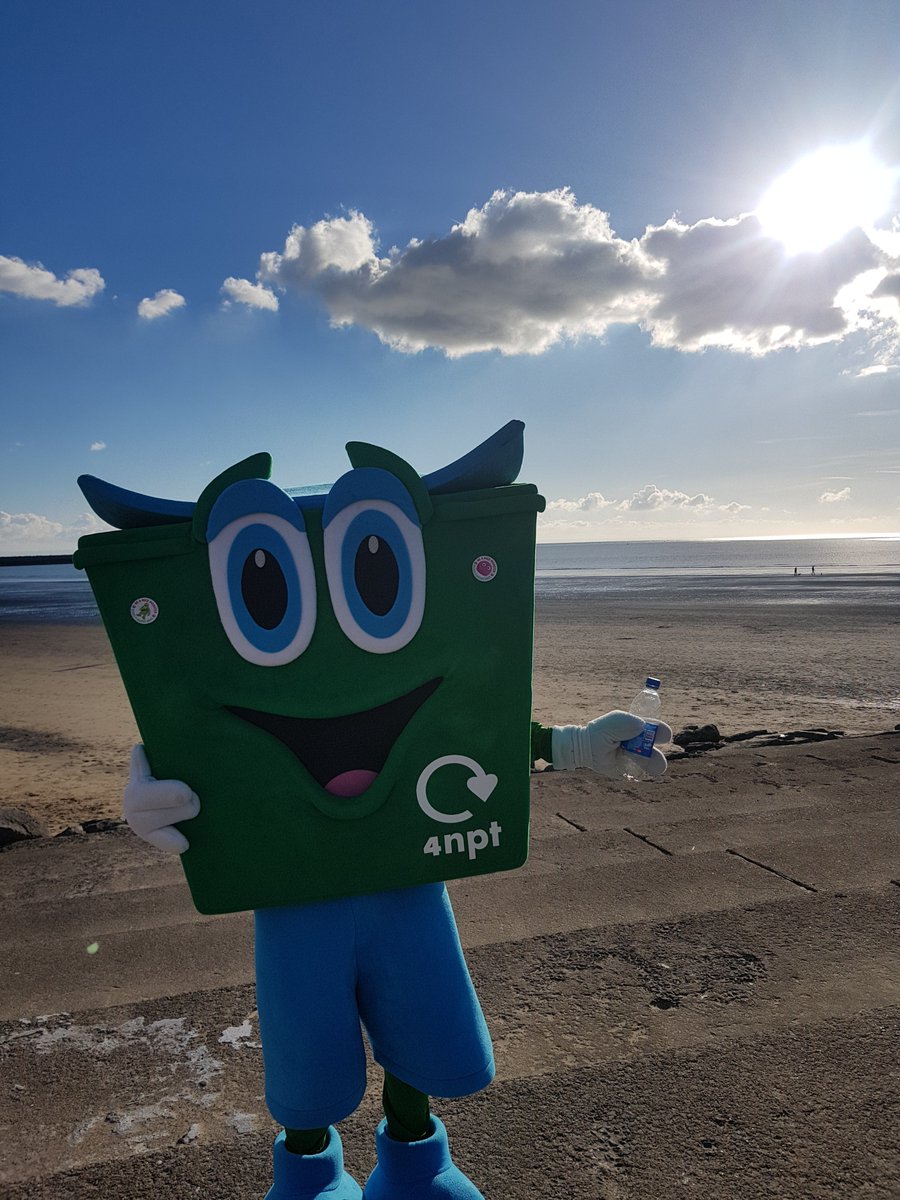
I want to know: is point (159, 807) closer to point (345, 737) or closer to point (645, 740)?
point (345, 737)

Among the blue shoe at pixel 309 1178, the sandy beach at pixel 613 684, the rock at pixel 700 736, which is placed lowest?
the sandy beach at pixel 613 684

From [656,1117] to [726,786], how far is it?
3.60 metres

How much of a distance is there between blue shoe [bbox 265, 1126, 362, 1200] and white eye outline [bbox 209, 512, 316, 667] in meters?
1.39

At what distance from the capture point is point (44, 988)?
133 inches

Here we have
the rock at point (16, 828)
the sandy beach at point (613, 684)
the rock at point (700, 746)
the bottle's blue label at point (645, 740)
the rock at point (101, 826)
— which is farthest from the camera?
the sandy beach at point (613, 684)

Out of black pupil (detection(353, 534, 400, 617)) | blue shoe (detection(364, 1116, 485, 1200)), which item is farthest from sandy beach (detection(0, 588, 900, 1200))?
black pupil (detection(353, 534, 400, 617))

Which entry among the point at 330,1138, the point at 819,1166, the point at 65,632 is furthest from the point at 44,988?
the point at 65,632

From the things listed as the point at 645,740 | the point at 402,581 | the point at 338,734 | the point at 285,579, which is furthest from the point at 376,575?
the point at 645,740

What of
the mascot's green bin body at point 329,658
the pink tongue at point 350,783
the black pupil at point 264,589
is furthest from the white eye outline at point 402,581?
the pink tongue at point 350,783

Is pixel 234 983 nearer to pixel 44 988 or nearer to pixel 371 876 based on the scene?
pixel 44 988

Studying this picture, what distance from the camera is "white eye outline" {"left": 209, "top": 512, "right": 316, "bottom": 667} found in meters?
2.05

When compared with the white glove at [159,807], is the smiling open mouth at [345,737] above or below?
above

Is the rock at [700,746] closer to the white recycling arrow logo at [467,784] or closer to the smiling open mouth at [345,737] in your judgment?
the white recycling arrow logo at [467,784]

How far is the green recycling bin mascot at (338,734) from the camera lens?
206 centimetres
